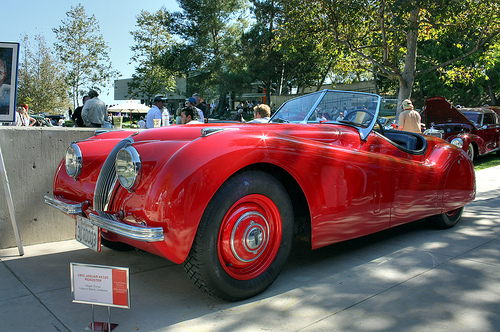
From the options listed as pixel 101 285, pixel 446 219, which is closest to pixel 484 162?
pixel 446 219

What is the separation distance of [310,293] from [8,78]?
3.35 m

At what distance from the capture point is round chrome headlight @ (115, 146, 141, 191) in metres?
2.38

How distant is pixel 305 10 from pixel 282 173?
12.4 metres

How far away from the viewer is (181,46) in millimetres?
34906

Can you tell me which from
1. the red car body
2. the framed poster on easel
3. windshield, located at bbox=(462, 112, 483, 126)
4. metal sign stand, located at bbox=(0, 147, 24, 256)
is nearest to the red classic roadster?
→ metal sign stand, located at bbox=(0, 147, 24, 256)

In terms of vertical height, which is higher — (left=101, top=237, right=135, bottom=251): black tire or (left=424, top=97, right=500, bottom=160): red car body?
(left=424, top=97, right=500, bottom=160): red car body

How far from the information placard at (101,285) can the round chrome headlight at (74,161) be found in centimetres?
100

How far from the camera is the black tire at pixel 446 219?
4332mm

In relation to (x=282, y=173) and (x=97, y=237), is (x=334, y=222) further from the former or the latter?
(x=97, y=237)

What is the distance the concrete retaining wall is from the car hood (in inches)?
357

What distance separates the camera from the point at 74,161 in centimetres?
310

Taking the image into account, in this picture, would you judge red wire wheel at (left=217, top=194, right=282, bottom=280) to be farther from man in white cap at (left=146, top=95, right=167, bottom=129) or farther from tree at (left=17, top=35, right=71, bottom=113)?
tree at (left=17, top=35, right=71, bottom=113)

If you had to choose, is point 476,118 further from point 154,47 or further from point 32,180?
point 154,47

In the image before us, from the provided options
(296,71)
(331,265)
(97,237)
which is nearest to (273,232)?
(331,265)
